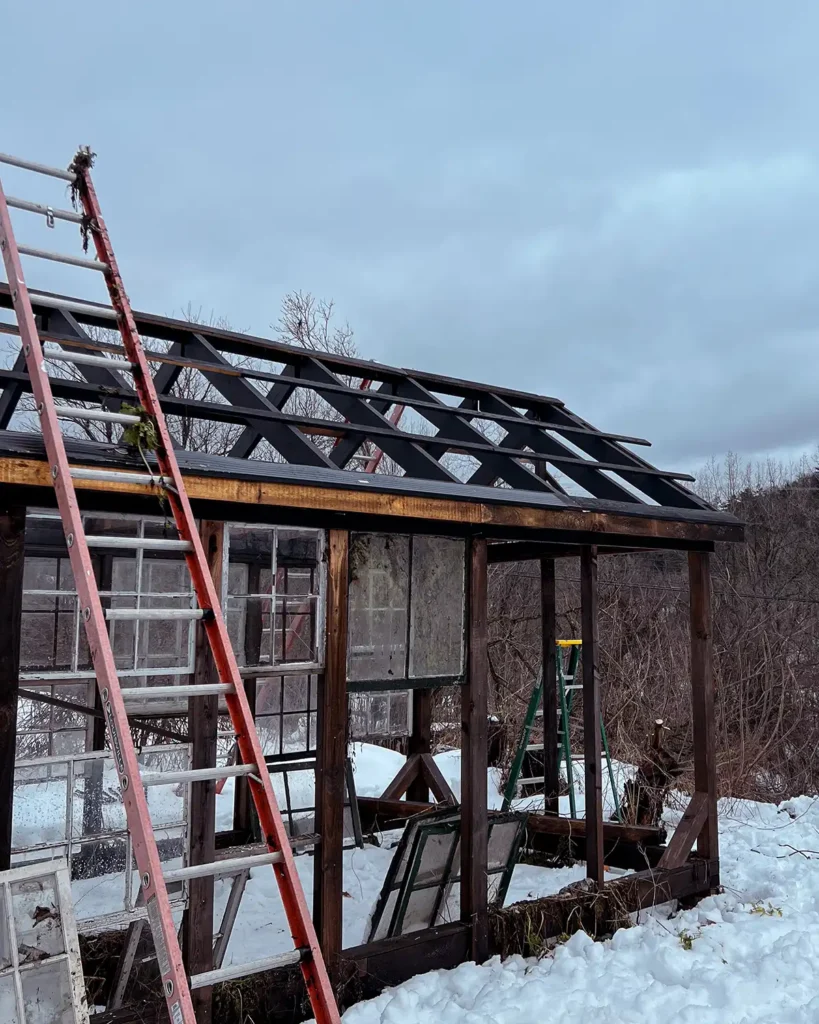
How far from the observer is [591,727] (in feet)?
18.3

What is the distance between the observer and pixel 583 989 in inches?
173

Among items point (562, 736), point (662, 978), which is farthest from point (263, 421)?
point (562, 736)

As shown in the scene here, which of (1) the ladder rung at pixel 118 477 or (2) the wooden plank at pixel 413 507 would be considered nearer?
(1) the ladder rung at pixel 118 477

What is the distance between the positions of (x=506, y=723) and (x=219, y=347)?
6342mm

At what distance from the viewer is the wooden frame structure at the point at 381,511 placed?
3.61m

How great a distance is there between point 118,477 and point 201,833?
165 cm

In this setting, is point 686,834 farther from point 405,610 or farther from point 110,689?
point 110,689

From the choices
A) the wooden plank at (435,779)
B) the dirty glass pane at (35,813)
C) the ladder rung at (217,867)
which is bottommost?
the wooden plank at (435,779)

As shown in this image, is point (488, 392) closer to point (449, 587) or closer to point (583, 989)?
point (449, 587)

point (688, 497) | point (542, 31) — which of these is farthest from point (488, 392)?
point (542, 31)

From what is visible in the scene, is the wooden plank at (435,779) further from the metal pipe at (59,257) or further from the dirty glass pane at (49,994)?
the metal pipe at (59,257)

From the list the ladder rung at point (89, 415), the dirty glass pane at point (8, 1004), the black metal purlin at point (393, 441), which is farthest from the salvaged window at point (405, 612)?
the dirty glass pane at point (8, 1004)

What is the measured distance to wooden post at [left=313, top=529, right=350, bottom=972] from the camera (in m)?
4.15

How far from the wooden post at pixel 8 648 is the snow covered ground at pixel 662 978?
1829 millimetres
